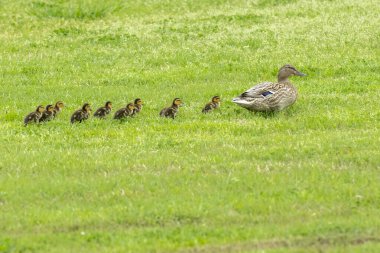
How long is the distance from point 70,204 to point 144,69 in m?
11.5

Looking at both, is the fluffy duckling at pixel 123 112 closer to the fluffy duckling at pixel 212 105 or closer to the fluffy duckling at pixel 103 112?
the fluffy duckling at pixel 103 112

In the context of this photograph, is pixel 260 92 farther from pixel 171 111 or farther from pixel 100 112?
pixel 100 112

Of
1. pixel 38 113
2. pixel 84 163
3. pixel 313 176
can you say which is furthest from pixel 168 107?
pixel 313 176

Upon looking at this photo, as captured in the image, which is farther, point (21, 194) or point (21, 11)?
point (21, 11)

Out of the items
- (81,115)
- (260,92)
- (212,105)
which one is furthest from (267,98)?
(81,115)

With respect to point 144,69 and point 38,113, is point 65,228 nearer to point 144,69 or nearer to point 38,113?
point 38,113

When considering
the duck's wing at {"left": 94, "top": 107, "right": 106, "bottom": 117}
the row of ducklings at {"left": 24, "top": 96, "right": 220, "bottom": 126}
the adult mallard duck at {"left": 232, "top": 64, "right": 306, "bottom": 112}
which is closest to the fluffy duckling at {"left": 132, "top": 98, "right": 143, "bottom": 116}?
the row of ducklings at {"left": 24, "top": 96, "right": 220, "bottom": 126}

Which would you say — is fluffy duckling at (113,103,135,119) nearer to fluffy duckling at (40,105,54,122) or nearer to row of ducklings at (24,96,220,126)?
row of ducklings at (24,96,220,126)

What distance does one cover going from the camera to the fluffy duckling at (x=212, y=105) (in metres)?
17.4

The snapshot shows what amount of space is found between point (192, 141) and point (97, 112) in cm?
287

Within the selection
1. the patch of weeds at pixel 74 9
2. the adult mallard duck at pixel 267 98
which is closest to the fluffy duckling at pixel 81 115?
the adult mallard duck at pixel 267 98

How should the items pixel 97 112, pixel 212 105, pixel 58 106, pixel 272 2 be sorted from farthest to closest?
1. pixel 272 2
2. pixel 212 105
3. pixel 58 106
4. pixel 97 112

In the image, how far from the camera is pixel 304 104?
17.8 m

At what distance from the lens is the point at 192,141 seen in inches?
579
